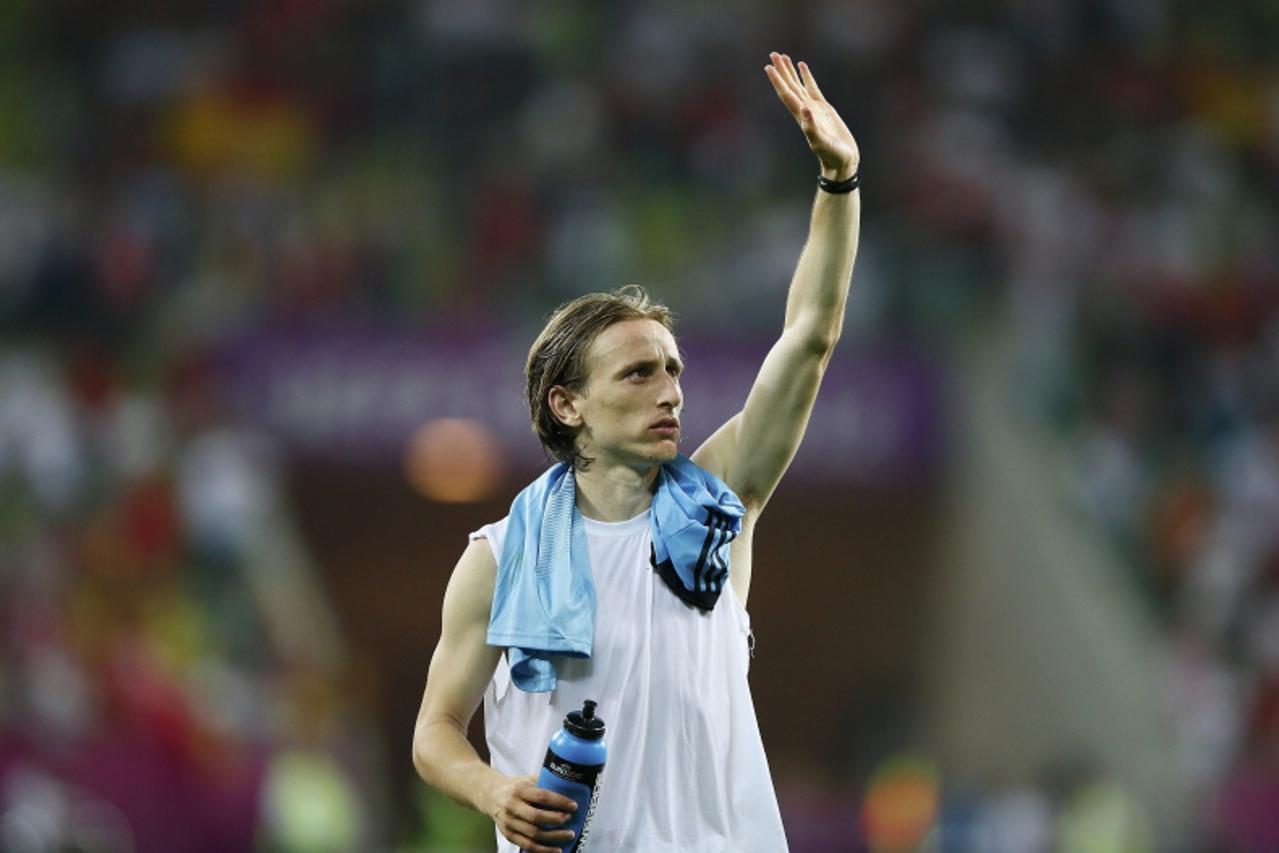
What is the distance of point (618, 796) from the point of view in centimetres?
388

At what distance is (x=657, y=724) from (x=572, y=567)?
0.35 metres

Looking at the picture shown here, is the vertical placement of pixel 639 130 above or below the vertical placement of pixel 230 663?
above

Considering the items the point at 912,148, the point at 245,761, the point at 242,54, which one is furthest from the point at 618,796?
the point at 242,54

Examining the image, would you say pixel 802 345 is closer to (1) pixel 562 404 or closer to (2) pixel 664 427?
(2) pixel 664 427

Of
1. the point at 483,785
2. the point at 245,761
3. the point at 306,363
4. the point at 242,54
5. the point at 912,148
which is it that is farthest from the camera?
the point at 242,54

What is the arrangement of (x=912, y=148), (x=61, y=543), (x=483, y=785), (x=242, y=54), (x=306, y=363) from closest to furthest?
(x=483, y=785) < (x=61, y=543) < (x=306, y=363) < (x=912, y=148) < (x=242, y=54)

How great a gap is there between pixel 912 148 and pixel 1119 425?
8.49 ft

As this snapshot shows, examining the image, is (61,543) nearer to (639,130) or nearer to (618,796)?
(639,130)

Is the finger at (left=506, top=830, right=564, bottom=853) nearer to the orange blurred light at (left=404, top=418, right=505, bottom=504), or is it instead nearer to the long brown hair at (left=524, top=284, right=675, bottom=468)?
the long brown hair at (left=524, top=284, right=675, bottom=468)

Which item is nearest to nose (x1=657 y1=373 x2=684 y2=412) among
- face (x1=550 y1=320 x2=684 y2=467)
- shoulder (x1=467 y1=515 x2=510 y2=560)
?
face (x1=550 y1=320 x2=684 y2=467)

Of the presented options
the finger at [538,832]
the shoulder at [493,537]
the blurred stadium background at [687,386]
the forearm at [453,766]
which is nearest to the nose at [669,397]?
the shoulder at [493,537]

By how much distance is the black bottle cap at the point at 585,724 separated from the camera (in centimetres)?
362

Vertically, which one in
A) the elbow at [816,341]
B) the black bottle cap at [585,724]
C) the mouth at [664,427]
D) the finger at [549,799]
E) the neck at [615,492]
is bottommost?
the finger at [549,799]

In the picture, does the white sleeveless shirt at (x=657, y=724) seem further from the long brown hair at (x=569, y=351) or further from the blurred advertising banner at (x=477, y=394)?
the blurred advertising banner at (x=477, y=394)
